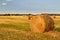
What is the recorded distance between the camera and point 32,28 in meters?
21.0

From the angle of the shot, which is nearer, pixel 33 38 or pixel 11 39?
pixel 11 39

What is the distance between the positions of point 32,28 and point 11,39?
7594mm

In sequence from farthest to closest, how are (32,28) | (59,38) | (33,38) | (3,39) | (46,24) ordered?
(32,28), (46,24), (59,38), (33,38), (3,39)

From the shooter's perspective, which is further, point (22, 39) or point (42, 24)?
point (42, 24)

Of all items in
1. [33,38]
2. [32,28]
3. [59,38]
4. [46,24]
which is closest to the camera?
[33,38]

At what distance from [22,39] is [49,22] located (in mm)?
6371

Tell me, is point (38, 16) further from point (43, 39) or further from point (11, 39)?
point (11, 39)

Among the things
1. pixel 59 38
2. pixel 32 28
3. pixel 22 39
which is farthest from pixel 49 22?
pixel 22 39

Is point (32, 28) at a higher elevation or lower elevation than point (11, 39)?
lower

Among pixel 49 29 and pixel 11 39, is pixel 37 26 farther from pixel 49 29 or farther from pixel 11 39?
pixel 11 39

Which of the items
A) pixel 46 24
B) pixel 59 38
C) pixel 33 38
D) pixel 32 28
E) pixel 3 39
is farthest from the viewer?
pixel 32 28

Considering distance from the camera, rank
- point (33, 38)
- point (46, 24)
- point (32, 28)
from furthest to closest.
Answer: point (32, 28), point (46, 24), point (33, 38)

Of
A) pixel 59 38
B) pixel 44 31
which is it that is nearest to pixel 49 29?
pixel 44 31

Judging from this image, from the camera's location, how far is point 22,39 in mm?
14086
